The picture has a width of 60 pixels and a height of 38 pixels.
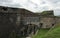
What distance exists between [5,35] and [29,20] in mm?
4024

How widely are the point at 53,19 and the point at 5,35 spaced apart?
5.75 m

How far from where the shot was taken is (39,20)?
21.4 m

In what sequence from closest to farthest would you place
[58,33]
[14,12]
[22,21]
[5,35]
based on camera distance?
1. [58,33]
2. [5,35]
3. [14,12]
4. [22,21]

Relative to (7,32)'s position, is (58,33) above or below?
above

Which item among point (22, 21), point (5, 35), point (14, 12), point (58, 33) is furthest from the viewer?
A: point (22, 21)

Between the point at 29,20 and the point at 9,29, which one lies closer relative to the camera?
the point at 9,29

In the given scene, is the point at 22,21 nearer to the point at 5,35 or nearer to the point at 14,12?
the point at 14,12

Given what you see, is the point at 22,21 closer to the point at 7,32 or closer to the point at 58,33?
the point at 7,32

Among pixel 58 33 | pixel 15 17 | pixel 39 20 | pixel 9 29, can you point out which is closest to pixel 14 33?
pixel 9 29

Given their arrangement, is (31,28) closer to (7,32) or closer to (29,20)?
(29,20)

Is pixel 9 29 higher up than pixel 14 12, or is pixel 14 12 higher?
pixel 14 12

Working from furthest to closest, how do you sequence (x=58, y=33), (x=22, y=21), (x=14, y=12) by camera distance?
(x=22, y=21) → (x=14, y=12) → (x=58, y=33)

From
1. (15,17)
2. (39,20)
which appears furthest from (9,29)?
(39,20)

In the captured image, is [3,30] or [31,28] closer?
[3,30]
